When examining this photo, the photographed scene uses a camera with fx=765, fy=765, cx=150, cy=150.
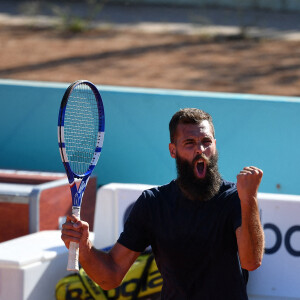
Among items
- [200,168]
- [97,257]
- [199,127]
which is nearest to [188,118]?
[199,127]

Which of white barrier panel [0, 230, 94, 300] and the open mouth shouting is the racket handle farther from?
white barrier panel [0, 230, 94, 300]

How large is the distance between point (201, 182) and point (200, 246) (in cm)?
25

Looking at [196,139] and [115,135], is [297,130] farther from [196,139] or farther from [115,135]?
[196,139]

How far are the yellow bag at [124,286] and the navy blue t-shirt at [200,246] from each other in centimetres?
174

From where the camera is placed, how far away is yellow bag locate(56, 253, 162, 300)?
15.6 ft

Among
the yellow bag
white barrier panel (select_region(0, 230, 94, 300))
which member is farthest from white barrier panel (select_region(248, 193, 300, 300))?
white barrier panel (select_region(0, 230, 94, 300))

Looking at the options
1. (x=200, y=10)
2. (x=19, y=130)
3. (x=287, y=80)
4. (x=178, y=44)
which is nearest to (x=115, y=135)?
(x=19, y=130)

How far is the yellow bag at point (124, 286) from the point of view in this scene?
4770mm

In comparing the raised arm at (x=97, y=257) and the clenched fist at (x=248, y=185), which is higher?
the clenched fist at (x=248, y=185)

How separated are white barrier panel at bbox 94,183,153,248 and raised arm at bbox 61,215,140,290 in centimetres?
205

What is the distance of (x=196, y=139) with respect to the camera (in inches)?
121

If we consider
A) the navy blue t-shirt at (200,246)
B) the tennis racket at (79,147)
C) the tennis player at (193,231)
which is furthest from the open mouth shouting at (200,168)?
the tennis racket at (79,147)

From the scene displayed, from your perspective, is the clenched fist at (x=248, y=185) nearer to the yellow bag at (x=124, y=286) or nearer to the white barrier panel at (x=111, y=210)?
the yellow bag at (x=124, y=286)

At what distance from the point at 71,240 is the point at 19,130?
12.6 ft
